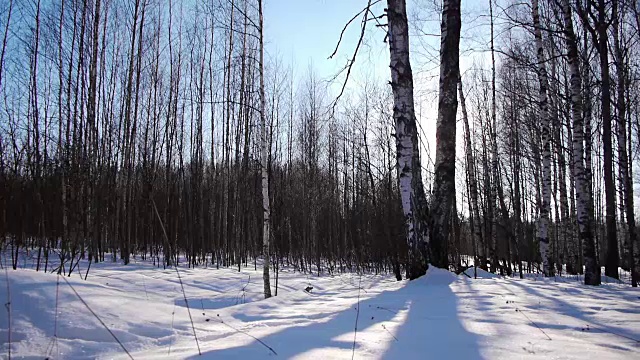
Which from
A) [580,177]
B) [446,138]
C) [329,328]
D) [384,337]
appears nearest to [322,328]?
[329,328]

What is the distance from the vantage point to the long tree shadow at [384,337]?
6.51 ft

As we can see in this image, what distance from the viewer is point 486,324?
2.62 meters

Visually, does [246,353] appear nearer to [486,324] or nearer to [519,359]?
[519,359]

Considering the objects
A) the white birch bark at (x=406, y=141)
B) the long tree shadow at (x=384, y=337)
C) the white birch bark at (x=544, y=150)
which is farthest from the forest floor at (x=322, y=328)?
the white birch bark at (x=544, y=150)

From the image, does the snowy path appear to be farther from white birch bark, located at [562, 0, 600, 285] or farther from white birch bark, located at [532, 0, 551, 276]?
white birch bark, located at [532, 0, 551, 276]

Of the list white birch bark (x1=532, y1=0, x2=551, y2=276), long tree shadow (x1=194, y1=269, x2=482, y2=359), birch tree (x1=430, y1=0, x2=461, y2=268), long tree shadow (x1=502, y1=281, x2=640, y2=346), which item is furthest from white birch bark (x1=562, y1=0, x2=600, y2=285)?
long tree shadow (x1=194, y1=269, x2=482, y2=359)

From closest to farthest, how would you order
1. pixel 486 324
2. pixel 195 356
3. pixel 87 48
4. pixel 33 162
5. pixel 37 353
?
1. pixel 195 356
2. pixel 37 353
3. pixel 486 324
4. pixel 33 162
5. pixel 87 48

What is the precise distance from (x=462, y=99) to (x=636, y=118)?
1013cm

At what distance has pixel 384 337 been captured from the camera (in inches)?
91.2

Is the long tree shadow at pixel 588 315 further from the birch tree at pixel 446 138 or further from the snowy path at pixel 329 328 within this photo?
the birch tree at pixel 446 138

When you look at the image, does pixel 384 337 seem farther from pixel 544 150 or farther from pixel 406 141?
pixel 544 150

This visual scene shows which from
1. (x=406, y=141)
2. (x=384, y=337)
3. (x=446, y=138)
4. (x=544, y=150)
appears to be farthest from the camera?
(x=544, y=150)

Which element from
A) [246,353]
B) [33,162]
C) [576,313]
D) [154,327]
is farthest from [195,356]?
[33,162]

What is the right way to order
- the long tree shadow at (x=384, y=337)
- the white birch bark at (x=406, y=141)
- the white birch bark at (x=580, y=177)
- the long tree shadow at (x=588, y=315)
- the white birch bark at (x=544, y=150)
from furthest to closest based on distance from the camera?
the white birch bark at (x=544, y=150), the white birch bark at (x=580, y=177), the white birch bark at (x=406, y=141), the long tree shadow at (x=588, y=315), the long tree shadow at (x=384, y=337)
